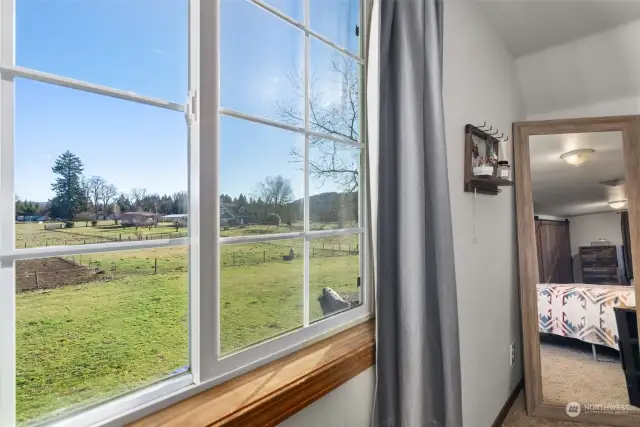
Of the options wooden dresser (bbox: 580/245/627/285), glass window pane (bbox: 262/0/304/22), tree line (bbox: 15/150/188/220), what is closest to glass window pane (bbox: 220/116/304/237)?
tree line (bbox: 15/150/188/220)

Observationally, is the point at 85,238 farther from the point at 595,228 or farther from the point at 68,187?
the point at 595,228

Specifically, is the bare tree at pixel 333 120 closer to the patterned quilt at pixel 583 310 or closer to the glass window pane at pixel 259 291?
the glass window pane at pixel 259 291

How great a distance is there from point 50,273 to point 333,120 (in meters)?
0.93

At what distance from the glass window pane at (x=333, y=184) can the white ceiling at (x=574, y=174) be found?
5.83ft

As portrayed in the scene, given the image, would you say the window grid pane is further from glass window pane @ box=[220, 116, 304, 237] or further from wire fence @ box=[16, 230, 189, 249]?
wire fence @ box=[16, 230, 189, 249]

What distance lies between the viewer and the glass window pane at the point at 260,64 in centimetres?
102

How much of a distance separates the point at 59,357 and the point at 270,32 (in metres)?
0.90

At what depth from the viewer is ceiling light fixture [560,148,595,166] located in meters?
2.67

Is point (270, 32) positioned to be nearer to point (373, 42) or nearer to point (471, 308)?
point (373, 42)

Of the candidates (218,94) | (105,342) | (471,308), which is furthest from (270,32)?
(471,308)

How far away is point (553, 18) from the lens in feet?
7.78

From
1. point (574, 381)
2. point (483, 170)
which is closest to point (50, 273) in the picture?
point (483, 170)

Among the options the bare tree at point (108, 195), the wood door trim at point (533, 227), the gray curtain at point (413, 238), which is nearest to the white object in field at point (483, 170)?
the gray curtain at point (413, 238)

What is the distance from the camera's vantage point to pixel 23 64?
0.69 meters
